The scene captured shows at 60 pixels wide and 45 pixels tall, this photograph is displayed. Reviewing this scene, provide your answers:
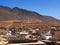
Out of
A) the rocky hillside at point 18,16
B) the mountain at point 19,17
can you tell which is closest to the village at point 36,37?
the mountain at point 19,17

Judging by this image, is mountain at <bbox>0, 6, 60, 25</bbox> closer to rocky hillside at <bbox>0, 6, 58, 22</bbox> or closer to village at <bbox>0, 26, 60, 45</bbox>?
rocky hillside at <bbox>0, 6, 58, 22</bbox>

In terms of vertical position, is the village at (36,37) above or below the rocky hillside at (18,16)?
below

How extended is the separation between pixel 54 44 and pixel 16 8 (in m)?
179

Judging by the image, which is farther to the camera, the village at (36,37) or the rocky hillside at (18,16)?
the rocky hillside at (18,16)

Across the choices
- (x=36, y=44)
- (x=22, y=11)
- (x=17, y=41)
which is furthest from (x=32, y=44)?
(x=22, y=11)

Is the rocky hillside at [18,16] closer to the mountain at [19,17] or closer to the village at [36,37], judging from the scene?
the mountain at [19,17]

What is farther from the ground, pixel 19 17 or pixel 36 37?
pixel 19 17

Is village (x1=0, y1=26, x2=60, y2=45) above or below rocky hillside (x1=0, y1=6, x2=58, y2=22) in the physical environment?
below

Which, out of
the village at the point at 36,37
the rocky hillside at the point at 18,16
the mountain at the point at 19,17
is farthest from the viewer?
the rocky hillside at the point at 18,16

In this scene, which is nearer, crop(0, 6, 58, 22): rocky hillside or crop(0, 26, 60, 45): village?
crop(0, 26, 60, 45): village

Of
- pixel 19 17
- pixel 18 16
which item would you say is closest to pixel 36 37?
pixel 19 17

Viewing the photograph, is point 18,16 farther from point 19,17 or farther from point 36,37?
point 36,37

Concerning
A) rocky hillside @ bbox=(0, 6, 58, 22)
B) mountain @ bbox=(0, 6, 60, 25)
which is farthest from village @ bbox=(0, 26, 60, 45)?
rocky hillside @ bbox=(0, 6, 58, 22)

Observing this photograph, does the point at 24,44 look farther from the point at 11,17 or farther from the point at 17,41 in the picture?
the point at 11,17
